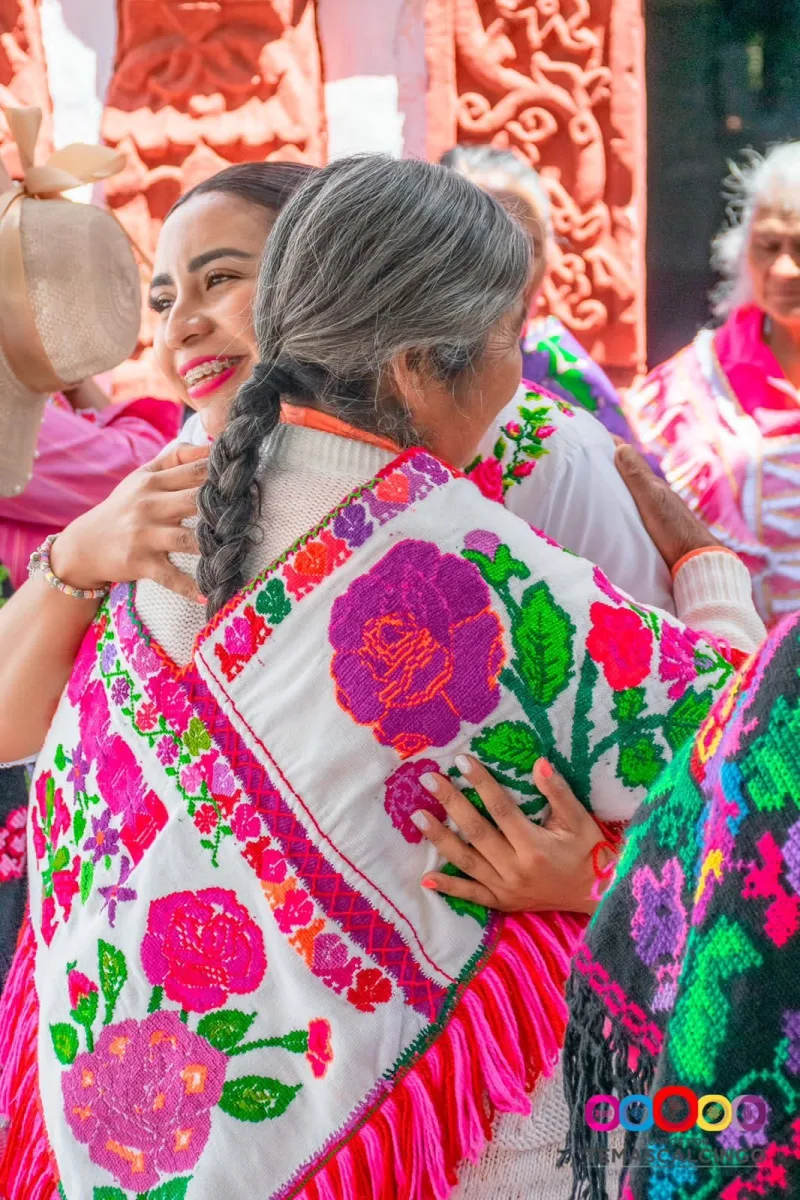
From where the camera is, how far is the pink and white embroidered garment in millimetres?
1054

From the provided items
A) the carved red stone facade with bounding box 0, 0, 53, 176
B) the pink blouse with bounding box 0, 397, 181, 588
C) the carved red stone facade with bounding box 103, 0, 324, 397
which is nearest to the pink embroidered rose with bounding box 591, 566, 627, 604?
the pink blouse with bounding box 0, 397, 181, 588

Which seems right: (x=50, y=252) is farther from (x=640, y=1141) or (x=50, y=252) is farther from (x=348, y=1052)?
(x=640, y=1141)

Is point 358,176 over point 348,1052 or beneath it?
over

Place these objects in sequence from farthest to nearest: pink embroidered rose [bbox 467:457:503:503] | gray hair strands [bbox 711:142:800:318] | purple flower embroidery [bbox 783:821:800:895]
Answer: gray hair strands [bbox 711:142:800:318] → pink embroidered rose [bbox 467:457:503:503] → purple flower embroidery [bbox 783:821:800:895]

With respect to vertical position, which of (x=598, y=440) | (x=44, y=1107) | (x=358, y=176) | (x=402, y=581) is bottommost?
(x=44, y=1107)

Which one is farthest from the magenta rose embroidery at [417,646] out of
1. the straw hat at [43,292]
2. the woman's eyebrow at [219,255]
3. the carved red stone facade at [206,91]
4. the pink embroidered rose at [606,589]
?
the carved red stone facade at [206,91]

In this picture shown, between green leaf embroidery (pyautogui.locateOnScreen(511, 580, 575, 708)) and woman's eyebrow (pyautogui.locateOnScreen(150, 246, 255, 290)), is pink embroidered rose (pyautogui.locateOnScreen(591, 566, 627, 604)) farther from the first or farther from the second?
woman's eyebrow (pyautogui.locateOnScreen(150, 246, 255, 290))

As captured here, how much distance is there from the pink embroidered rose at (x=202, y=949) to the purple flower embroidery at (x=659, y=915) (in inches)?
17.9

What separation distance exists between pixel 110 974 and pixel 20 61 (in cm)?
266

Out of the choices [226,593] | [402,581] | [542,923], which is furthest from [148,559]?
[542,923]

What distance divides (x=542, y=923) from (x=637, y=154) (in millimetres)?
2391

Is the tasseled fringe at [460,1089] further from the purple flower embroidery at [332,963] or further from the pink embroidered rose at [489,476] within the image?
the pink embroidered rose at [489,476]

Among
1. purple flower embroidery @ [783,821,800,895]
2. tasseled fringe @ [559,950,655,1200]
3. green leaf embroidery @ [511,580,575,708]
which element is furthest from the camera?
green leaf embroidery @ [511,580,575,708]

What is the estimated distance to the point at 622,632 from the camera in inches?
41.7
